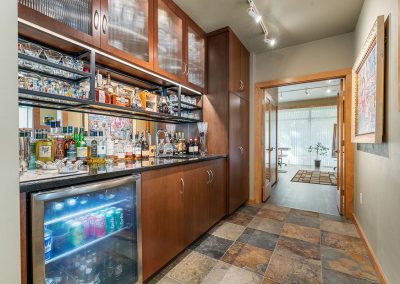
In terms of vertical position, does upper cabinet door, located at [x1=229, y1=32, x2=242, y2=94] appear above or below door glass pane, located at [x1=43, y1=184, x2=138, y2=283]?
above

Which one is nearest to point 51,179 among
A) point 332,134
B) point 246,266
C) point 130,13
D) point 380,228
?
point 130,13

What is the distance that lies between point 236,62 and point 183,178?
193cm

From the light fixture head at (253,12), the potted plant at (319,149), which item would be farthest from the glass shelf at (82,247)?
the potted plant at (319,149)

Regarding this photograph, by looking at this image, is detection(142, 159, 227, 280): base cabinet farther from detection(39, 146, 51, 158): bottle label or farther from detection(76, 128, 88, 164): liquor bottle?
detection(39, 146, 51, 158): bottle label

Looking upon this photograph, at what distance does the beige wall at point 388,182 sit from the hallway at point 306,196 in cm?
125

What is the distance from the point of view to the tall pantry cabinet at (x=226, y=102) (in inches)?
101

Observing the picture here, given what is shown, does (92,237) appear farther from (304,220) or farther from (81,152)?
(304,220)

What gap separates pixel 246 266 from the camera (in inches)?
65.7

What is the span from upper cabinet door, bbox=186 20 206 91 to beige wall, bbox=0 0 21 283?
182 cm

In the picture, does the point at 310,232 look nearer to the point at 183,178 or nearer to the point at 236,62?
the point at 183,178

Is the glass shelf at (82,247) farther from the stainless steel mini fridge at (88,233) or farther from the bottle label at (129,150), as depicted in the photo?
the bottle label at (129,150)

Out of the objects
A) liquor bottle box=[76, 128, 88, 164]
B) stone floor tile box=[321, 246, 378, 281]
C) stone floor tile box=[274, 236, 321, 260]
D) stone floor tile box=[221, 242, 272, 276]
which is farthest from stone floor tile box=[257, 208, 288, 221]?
liquor bottle box=[76, 128, 88, 164]

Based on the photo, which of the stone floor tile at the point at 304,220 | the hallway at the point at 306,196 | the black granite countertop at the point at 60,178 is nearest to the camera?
the black granite countertop at the point at 60,178

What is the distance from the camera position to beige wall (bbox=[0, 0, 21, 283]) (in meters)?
0.60
